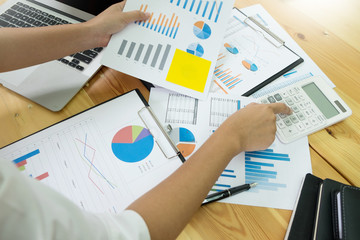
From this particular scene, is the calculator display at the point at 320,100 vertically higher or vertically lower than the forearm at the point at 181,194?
higher

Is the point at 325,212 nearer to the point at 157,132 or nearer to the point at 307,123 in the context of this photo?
the point at 307,123

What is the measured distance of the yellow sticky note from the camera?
0.62 metres

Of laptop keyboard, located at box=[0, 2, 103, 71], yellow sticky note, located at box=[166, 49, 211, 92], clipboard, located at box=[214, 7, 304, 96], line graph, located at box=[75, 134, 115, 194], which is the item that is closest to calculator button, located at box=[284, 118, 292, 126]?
clipboard, located at box=[214, 7, 304, 96]

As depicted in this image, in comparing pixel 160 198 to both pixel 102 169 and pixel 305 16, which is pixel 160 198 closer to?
pixel 102 169

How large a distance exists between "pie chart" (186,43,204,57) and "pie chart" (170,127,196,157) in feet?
0.65

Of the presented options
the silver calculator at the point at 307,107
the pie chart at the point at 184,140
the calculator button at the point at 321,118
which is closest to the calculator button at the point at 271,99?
the silver calculator at the point at 307,107

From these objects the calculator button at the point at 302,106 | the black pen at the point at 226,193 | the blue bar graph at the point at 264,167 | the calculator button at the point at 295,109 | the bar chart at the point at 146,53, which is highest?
the bar chart at the point at 146,53

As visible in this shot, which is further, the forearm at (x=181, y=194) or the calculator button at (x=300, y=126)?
the calculator button at (x=300, y=126)

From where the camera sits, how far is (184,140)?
58 cm

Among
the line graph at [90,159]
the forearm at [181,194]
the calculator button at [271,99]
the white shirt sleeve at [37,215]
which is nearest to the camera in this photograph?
the white shirt sleeve at [37,215]

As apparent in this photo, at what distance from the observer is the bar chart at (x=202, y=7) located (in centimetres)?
67

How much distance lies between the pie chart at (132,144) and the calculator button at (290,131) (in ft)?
1.00

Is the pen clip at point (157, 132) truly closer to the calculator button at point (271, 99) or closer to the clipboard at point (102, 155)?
the clipboard at point (102, 155)

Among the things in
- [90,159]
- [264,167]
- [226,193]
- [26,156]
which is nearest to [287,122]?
[264,167]
